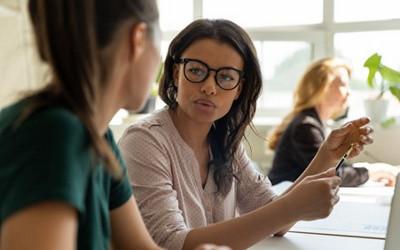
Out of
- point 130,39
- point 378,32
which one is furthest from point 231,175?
point 378,32

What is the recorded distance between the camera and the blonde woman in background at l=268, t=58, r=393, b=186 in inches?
85.2

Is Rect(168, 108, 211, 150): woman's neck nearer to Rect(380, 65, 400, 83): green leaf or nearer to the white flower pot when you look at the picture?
Rect(380, 65, 400, 83): green leaf

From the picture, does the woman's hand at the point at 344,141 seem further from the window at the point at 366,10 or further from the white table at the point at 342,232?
the window at the point at 366,10

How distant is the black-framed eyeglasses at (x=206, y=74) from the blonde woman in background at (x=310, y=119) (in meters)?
1.00

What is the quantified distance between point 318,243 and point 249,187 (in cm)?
26

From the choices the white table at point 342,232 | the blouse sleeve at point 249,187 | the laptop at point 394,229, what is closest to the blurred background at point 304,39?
the white table at point 342,232

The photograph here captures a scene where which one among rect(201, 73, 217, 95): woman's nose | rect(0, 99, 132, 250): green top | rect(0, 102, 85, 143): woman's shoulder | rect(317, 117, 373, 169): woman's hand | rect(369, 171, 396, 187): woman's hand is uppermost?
rect(0, 102, 85, 143): woman's shoulder

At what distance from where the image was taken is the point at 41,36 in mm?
555

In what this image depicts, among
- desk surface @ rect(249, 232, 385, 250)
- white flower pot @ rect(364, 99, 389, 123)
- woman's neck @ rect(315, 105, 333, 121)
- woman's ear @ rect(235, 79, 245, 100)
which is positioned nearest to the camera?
desk surface @ rect(249, 232, 385, 250)

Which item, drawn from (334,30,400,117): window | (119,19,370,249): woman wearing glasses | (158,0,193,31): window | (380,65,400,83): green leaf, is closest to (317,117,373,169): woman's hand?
(119,19,370,249): woman wearing glasses

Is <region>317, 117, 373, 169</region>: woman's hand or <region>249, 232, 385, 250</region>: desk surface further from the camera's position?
<region>317, 117, 373, 169</region>: woman's hand

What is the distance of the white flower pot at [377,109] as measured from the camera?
2750mm

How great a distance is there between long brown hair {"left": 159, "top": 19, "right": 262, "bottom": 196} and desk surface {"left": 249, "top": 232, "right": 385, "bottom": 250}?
7.3 inches

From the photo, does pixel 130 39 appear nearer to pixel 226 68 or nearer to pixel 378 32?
pixel 226 68
